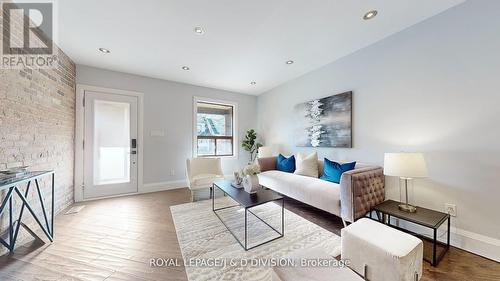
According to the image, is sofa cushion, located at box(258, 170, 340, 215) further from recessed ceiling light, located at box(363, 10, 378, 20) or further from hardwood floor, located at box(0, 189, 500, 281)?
recessed ceiling light, located at box(363, 10, 378, 20)

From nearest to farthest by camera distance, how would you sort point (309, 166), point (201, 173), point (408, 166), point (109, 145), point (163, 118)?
point (408, 166)
point (309, 166)
point (109, 145)
point (201, 173)
point (163, 118)

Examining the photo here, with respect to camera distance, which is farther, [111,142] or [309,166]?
[111,142]

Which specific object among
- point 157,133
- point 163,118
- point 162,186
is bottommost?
point 162,186

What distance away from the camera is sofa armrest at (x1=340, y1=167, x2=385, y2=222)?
197 cm

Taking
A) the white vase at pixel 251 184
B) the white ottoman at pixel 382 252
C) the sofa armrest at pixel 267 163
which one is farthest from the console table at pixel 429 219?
the sofa armrest at pixel 267 163

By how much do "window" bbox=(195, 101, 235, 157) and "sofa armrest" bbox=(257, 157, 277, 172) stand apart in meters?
1.44

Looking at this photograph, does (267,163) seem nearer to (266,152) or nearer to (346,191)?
(266,152)

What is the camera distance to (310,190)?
253 centimetres

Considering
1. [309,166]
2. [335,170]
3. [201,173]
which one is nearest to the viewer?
[335,170]

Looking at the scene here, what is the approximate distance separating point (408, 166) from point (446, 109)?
822 mm

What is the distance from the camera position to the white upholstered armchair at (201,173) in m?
3.25

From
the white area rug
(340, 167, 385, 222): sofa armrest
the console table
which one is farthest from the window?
the console table

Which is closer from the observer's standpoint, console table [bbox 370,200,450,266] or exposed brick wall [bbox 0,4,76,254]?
console table [bbox 370,200,450,266]

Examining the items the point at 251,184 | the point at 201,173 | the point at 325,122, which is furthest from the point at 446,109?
the point at 201,173
